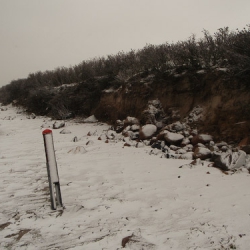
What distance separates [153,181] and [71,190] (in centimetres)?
132

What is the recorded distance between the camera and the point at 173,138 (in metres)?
5.77

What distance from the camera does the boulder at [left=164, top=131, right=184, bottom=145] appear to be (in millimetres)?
5750

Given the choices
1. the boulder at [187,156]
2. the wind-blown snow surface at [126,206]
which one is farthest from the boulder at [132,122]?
the boulder at [187,156]

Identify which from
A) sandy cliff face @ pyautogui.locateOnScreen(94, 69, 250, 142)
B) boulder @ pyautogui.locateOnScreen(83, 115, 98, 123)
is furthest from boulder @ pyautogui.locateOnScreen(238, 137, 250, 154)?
boulder @ pyautogui.locateOnScreen(83, 115, 98, 123)

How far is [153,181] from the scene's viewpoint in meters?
3.69

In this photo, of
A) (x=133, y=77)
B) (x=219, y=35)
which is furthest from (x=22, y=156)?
(x=219, y=35)

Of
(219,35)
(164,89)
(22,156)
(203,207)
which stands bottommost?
(203,207)

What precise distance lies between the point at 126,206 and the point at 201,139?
329 centimetres

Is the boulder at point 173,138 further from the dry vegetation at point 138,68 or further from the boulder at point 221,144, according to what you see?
the dry vegetation at point 138,68

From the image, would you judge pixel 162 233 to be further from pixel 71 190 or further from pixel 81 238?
pixel 71 190

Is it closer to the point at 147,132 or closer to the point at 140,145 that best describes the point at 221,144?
the point at 140,145

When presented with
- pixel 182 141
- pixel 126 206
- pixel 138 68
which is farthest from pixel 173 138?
pixel 138 68

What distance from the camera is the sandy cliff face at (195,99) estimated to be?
555 cm

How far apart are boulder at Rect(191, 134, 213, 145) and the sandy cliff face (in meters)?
0.22
